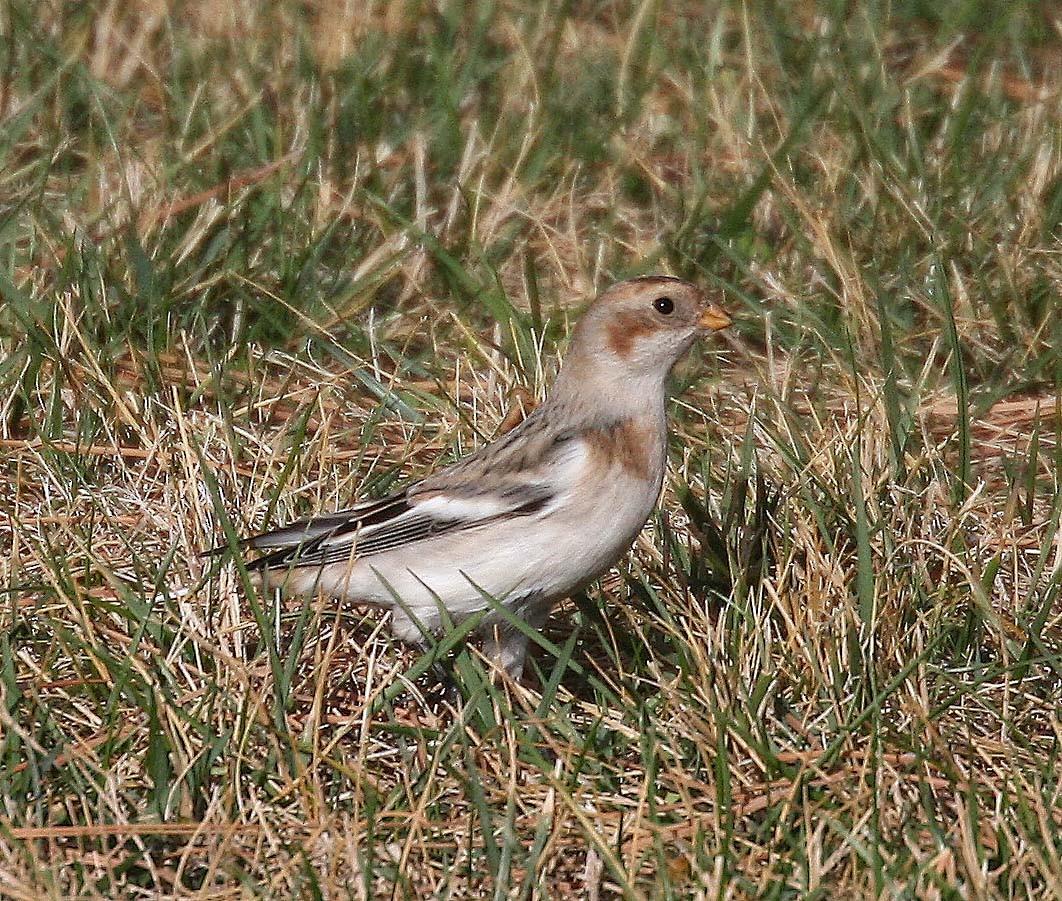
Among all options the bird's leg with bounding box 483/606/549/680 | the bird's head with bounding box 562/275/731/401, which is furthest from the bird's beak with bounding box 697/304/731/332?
the bird's leg with bounding box 483/606/549/680

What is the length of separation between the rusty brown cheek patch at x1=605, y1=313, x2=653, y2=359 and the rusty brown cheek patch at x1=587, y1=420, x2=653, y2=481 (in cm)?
16

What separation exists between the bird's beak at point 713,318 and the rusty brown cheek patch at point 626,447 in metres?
0.28

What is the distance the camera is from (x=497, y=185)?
16.8 feet

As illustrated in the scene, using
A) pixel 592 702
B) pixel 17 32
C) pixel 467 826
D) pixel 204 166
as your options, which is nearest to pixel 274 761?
pixel 467 826

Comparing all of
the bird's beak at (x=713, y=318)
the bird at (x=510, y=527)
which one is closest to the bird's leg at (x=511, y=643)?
the bird at (x=510, y=527)

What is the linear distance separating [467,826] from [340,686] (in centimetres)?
53

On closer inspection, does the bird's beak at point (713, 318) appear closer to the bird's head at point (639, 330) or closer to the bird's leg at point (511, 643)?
the bird's head at point (639, 330)

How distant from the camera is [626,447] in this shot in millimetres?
3430

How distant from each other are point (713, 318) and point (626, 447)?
37 centimetres

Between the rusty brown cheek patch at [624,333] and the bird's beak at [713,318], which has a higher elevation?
the rusty brown cheek patch at [624,333]

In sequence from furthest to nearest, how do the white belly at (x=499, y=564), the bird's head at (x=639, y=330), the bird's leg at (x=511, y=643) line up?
1. the bird's head at (x=639, y=330)
2. the bird's leg at (x=511, y=643)
3. the white belly at (x=499, y=564)

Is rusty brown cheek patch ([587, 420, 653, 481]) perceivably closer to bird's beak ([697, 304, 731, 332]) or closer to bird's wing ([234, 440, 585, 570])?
bird's wing ([234, 440, 585, 570])

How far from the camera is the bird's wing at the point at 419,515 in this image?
11.1 feet

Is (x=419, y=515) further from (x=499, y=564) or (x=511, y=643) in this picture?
(x=511, y=643)
